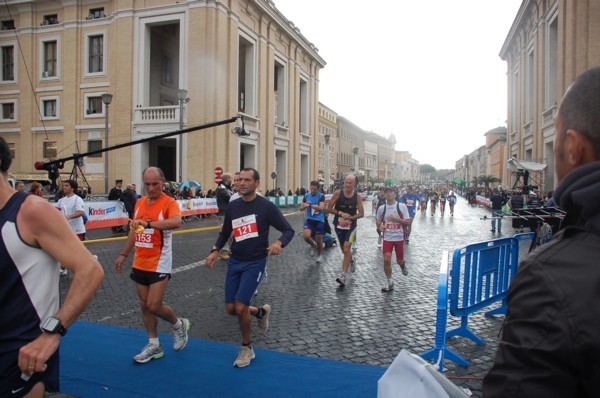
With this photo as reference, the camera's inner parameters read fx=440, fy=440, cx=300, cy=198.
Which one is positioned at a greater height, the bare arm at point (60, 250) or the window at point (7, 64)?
the window at point (7, 64)

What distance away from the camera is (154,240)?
4840 mm

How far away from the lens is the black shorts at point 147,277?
4.74m

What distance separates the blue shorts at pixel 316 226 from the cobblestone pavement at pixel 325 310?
0.79 metres

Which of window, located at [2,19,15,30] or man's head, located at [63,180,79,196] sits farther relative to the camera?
window, located at [2,19,15,30]

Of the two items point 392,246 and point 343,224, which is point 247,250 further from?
point 343,224

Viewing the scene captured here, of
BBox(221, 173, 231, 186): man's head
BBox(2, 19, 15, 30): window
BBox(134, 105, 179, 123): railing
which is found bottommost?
BBox(221, 173, 231, 186): man's head

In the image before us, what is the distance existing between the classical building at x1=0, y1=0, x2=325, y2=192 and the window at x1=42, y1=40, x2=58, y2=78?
0.25 feet

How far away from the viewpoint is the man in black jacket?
104 cm

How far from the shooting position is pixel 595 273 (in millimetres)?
1062

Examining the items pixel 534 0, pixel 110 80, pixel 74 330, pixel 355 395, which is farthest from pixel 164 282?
pixel 534 0

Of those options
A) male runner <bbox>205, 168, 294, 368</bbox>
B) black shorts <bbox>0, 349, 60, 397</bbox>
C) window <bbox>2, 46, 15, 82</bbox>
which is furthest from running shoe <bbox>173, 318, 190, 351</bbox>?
window <bbox>2, 46, 15, 82</bbox>

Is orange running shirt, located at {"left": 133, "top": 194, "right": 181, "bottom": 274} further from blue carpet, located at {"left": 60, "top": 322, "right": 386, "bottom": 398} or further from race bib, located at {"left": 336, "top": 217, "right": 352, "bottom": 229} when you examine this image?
→ race bib, located at {"left": 336, "top": 217, "right": 352, "bottom": 229}

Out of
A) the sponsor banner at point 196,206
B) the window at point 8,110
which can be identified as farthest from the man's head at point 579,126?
the window at point 8,110

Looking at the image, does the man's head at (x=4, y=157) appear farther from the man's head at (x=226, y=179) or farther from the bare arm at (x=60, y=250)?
the man's head at (x=226, y=179)
